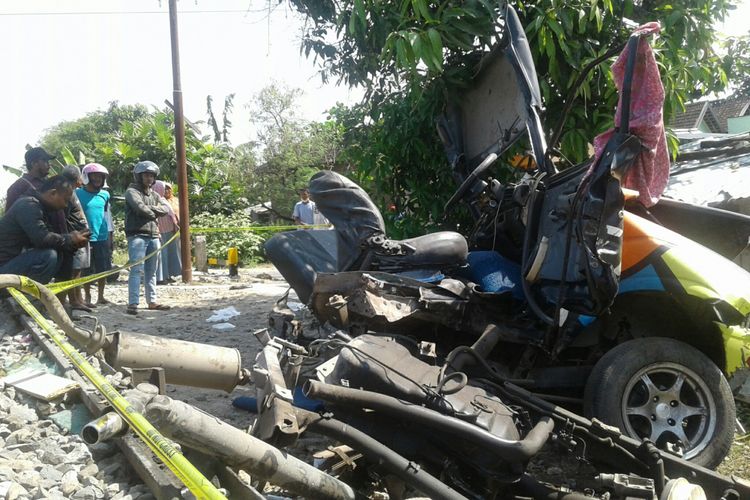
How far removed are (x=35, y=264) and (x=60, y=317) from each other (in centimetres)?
226

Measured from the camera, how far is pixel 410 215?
7008 millimetres

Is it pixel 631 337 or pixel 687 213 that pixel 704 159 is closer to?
pixel 687 213

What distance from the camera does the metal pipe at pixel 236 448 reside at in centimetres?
216

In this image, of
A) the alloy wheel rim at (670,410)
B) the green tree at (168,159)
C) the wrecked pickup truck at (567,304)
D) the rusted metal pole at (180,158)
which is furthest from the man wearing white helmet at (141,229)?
the green tree at (168,159)

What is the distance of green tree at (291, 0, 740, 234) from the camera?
5.14m

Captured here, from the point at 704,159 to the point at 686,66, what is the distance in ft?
8.42

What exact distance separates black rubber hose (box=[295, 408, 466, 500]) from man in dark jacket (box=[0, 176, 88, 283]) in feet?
13.3

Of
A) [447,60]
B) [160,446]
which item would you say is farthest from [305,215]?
[160,446]

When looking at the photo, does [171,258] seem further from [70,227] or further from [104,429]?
[104,429]

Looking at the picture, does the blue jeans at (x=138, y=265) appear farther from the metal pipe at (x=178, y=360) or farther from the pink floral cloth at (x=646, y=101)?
Result: the pink floral cloth at (x=646, y=101)

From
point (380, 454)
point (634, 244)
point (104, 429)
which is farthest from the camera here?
point (634, 244)

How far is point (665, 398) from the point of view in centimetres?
339

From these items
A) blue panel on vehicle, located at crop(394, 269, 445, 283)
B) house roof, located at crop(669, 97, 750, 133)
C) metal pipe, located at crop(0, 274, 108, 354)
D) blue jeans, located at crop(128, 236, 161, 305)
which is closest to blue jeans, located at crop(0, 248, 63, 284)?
blue jeans, located at crop(128, 236, 161, 305)

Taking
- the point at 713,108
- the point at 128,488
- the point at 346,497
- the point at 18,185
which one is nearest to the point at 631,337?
the point at 346,497
